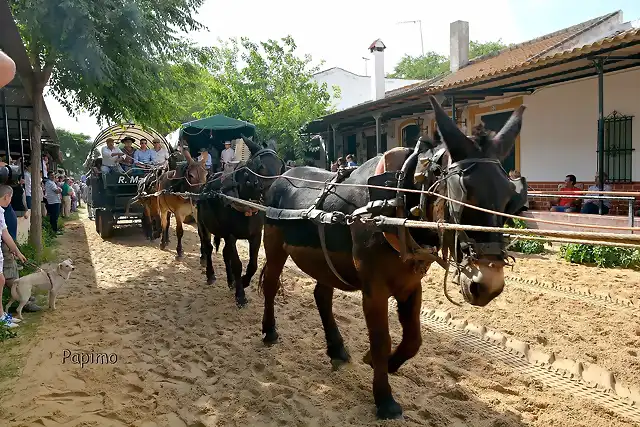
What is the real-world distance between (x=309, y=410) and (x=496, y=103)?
11.2m

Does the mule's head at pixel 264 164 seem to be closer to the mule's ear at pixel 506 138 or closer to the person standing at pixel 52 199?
the mule's ear at pixel 506 138

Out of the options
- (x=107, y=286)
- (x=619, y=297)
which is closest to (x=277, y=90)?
(x=107, y=286)

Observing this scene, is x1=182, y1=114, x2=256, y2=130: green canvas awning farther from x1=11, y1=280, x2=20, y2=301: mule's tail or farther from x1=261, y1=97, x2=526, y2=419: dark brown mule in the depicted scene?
x1=261, y1=97, x2=526, y2=419: dark brown mule

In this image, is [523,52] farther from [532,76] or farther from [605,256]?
[605,256]

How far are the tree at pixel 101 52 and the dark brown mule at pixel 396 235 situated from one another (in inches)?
159

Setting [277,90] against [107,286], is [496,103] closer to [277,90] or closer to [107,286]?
[107,286]

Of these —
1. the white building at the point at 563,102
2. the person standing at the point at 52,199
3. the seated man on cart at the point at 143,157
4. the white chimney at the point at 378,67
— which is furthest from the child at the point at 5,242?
the white chimney at the point at 378,67

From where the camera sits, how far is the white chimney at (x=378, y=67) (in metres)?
19.9

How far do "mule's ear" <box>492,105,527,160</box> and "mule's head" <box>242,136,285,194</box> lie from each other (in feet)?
11.2

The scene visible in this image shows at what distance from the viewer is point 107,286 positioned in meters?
7.46

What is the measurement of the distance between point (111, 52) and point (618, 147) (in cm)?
977

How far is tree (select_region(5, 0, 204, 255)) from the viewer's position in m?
6.48

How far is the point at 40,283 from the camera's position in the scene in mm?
6043

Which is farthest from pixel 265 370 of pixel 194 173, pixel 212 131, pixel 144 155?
pixel 144 155
